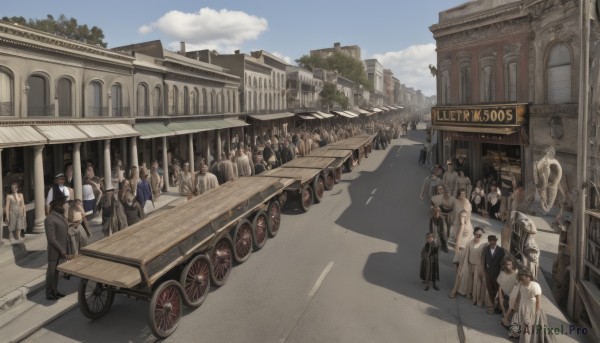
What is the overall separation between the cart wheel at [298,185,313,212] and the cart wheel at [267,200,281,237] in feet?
7.95

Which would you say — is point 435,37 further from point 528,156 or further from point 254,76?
point 254,76

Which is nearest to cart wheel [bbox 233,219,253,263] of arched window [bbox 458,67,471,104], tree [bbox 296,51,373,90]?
arched window [bbox 458,67,471,104]

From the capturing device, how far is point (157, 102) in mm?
22484

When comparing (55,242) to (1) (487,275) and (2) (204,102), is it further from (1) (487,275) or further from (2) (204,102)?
(2) (204,102)

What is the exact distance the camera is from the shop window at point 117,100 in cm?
1887

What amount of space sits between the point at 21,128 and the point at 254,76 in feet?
85.5

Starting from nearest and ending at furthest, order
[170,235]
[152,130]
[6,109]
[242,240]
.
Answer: [170,235], [242,240], [6,109], [152,130]

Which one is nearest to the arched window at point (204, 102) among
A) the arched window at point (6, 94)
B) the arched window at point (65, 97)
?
the arched window at point (65, 97)

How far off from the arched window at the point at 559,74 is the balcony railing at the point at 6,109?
19.7m

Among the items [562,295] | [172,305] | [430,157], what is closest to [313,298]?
[172,305]

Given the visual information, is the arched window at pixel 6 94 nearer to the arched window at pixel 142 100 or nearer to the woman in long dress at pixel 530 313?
the arched window at pixel 142 100

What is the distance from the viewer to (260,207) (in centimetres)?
1090

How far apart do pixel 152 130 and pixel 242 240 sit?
12920 mm

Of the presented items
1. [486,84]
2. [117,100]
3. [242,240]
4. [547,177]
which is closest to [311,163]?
[242,240]
